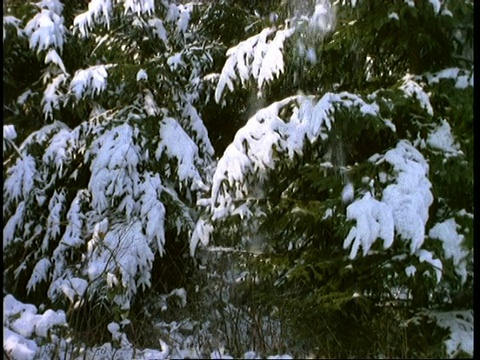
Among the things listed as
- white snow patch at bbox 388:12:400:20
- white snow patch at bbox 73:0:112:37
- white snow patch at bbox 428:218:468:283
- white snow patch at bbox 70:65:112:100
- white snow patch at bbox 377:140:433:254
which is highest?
white snow patch at bbox 388:12:400:20

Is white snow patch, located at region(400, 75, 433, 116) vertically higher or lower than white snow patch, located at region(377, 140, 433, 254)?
higher

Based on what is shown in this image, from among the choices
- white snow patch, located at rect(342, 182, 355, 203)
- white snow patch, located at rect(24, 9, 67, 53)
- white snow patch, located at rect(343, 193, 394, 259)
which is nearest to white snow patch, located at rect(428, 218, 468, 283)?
white snow patch, located at rect(343, 193, 394, 259)

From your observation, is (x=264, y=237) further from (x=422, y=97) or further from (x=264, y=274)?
(x=422, y=97)

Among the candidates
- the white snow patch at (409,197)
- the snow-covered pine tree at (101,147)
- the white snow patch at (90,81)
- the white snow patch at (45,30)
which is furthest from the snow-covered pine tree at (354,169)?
the white snow patch at (45,30)

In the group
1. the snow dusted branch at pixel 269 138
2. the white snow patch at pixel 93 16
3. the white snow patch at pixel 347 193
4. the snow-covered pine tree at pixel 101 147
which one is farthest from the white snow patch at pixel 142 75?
the white snow patch at pixel 347 193

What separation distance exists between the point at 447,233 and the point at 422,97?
41cm

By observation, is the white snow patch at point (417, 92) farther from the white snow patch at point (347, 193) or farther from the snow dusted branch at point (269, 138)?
the white snow patch at point (347, 193)

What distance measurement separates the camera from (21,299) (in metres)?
1.85

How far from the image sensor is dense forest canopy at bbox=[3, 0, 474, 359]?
1.84 meters

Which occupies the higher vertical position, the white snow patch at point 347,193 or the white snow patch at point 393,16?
the white snow patch at point 393,16

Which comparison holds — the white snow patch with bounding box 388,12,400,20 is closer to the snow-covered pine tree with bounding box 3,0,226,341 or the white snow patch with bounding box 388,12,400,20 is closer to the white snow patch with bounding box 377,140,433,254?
the white snow patch with bounding box 377,140,433,254

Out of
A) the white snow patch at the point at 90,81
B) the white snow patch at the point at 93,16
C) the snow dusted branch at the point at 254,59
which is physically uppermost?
the white snow patch at the point at 93,16

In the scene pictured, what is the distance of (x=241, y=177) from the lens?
1855 millimetres

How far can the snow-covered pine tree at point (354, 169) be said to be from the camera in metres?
1.84
